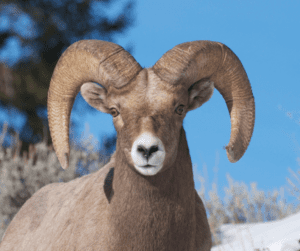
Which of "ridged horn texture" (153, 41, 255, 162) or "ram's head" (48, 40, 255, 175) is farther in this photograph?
"ridged horn texture" (153, 41, 255, 162)

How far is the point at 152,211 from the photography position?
346 centimetres

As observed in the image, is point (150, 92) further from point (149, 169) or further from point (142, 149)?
point (149, 169)

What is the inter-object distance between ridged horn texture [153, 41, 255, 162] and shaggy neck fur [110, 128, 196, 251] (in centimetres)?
76

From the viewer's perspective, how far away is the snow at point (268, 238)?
5504 millimetres

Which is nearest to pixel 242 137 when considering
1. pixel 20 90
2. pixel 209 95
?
pixel 209 95

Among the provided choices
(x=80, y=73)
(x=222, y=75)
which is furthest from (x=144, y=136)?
(x=222, y=75)

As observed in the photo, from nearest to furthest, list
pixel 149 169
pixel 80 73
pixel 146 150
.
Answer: pixel 146 150
pixel 149 169
pixel 80 73

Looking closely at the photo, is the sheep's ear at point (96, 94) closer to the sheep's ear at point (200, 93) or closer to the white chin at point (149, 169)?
the sheep's ear at point (200, 93)

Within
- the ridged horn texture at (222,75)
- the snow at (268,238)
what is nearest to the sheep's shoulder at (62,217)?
the ridged horn texture at (222,75)

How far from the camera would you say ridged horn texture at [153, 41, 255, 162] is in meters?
3.63

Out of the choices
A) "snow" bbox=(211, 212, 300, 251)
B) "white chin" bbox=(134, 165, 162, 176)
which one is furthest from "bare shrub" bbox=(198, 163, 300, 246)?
"white chin" bbox=(134, 165, 162, 176)

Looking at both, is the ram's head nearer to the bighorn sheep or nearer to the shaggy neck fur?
the bighorn sheep

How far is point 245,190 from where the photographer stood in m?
10.6

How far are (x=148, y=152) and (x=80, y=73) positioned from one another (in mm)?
1488
